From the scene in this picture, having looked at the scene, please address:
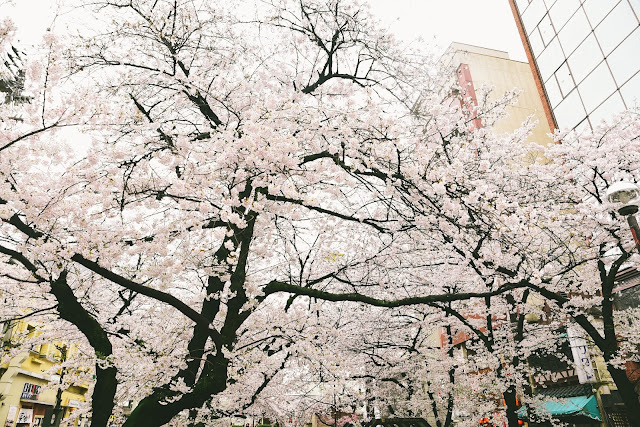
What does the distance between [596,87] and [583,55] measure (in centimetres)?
196

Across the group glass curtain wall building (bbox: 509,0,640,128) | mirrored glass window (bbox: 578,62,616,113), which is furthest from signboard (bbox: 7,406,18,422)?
mirrored glass window (bbox: 578,62,616,113)

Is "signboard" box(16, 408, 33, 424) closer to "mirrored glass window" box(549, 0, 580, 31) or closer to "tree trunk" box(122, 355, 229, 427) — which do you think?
"tree trunk" box(122, 355, 229, 427)

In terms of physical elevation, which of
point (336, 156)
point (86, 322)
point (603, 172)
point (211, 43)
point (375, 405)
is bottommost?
point (375, 405)

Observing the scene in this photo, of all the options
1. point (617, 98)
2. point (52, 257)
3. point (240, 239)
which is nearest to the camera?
point (52, 257)

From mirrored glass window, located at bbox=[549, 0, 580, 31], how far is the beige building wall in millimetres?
8427

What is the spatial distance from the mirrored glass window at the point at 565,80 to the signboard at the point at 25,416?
30.6 m

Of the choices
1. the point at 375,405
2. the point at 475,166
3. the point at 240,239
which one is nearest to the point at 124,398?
the point at 240,239

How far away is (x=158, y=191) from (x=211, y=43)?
3298mm

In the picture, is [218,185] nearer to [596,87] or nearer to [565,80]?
[596,87]

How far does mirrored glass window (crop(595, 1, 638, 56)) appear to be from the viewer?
1580 centimetres

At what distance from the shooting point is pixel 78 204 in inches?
231

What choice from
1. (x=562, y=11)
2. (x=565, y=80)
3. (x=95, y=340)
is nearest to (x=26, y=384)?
(x=95, y=340)

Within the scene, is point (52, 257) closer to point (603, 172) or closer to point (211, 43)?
point (211, 43)

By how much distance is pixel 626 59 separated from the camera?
52.1 ft
